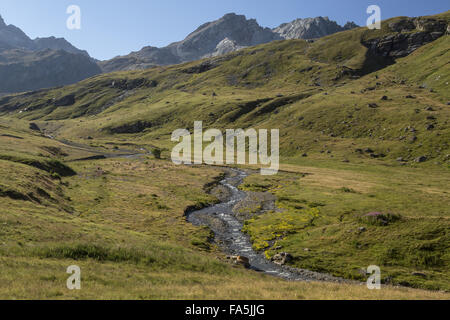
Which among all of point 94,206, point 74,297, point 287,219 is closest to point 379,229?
point 287,219

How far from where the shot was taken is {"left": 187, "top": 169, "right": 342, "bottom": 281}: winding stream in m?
34.3

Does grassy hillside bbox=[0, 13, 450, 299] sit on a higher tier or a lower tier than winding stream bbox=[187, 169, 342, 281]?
higher

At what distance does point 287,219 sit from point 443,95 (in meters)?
155

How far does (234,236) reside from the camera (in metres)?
48.1

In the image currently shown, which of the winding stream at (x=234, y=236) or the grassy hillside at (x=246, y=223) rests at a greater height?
the grassy hillside at (x=246, y=223)

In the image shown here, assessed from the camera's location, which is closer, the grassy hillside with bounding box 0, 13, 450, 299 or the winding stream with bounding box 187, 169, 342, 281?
the grassy hillside with bounding box 0, 13, 450, 299

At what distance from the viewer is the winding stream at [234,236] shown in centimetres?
3431

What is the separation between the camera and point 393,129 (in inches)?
5128

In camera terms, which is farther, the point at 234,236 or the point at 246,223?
the point at 246,223

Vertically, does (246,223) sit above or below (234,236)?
above

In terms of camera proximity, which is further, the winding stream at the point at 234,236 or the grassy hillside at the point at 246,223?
the winding stream at the point at 234,236
